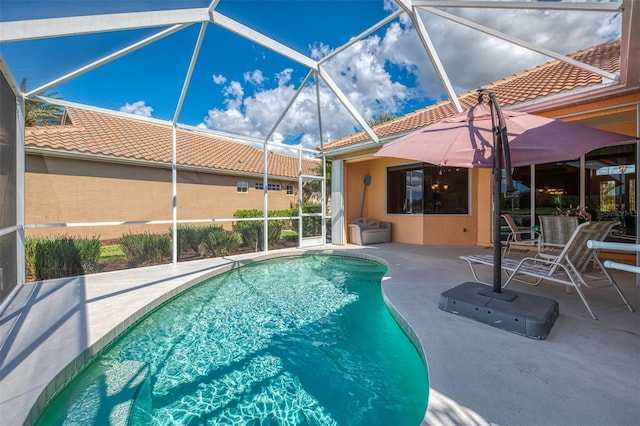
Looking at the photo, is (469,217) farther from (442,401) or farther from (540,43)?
(442,401)

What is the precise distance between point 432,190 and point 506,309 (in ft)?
23.0

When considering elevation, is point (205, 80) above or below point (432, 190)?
above

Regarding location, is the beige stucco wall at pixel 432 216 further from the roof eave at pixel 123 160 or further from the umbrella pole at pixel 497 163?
the umbrella pole at pixel 497 163

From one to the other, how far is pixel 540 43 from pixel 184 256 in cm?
871

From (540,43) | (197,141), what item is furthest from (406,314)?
(197,141)

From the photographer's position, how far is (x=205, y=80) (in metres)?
6.10

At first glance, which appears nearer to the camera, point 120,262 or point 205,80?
point 205,80

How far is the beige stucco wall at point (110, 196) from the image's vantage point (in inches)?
214

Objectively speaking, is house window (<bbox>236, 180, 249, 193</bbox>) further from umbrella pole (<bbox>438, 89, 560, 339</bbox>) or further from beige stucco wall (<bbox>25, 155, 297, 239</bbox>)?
umbrella pole (<bbox>438, 89, 560, 339</bbox>)

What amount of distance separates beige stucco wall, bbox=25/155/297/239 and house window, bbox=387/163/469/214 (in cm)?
594

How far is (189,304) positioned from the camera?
4797mm

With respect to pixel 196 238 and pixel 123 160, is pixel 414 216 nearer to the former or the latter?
pixel 196 238

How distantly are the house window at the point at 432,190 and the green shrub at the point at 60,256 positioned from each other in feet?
29.6

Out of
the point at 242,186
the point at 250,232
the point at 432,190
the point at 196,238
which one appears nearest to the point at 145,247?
the point at 196,238
